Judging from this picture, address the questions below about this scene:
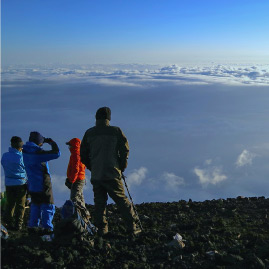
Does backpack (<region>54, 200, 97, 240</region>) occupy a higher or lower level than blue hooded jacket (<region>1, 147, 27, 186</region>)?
lower

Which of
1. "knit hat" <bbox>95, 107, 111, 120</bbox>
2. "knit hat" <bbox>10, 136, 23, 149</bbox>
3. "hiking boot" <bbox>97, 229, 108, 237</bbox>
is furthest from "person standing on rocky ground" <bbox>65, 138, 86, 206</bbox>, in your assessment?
"hiking boot" <bbox>97, 229, 108, 237</bbox>

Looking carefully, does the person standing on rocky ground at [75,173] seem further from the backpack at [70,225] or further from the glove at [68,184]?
the backpack at [70,225]

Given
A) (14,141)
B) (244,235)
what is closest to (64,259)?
(14,141)

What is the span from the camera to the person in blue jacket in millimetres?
10367

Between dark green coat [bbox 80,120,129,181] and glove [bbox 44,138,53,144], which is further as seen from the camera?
glove [bbox 44,138,53,144]

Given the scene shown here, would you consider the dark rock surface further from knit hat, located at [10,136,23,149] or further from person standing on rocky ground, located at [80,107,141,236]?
knit hat, located at [10,136,23,149]

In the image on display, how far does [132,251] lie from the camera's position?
29.5 feet

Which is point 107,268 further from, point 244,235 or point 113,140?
point 244,235

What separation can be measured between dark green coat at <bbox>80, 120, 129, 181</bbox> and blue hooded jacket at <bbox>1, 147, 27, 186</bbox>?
2136 mm

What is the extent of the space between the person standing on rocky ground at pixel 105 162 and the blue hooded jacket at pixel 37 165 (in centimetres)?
93

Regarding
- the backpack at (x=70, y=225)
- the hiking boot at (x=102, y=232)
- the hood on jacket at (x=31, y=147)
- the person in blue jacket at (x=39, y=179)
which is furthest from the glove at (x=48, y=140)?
the hiking boot at (x=102, y=232)

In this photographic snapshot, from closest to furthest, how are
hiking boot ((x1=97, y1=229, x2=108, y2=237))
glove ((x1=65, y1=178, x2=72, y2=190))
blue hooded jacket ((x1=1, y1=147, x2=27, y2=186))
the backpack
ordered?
the backpack < hiking boot ((x1=97, y1=229, x2=108, y2=237)) < blue hooded jacket ((x1=1, y1=147, x2=27, y2=186)) < glove ((x1=65, y1=178, x2=72, y2=190))

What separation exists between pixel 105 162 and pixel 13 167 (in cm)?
264

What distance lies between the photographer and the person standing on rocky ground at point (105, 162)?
32.0ft
